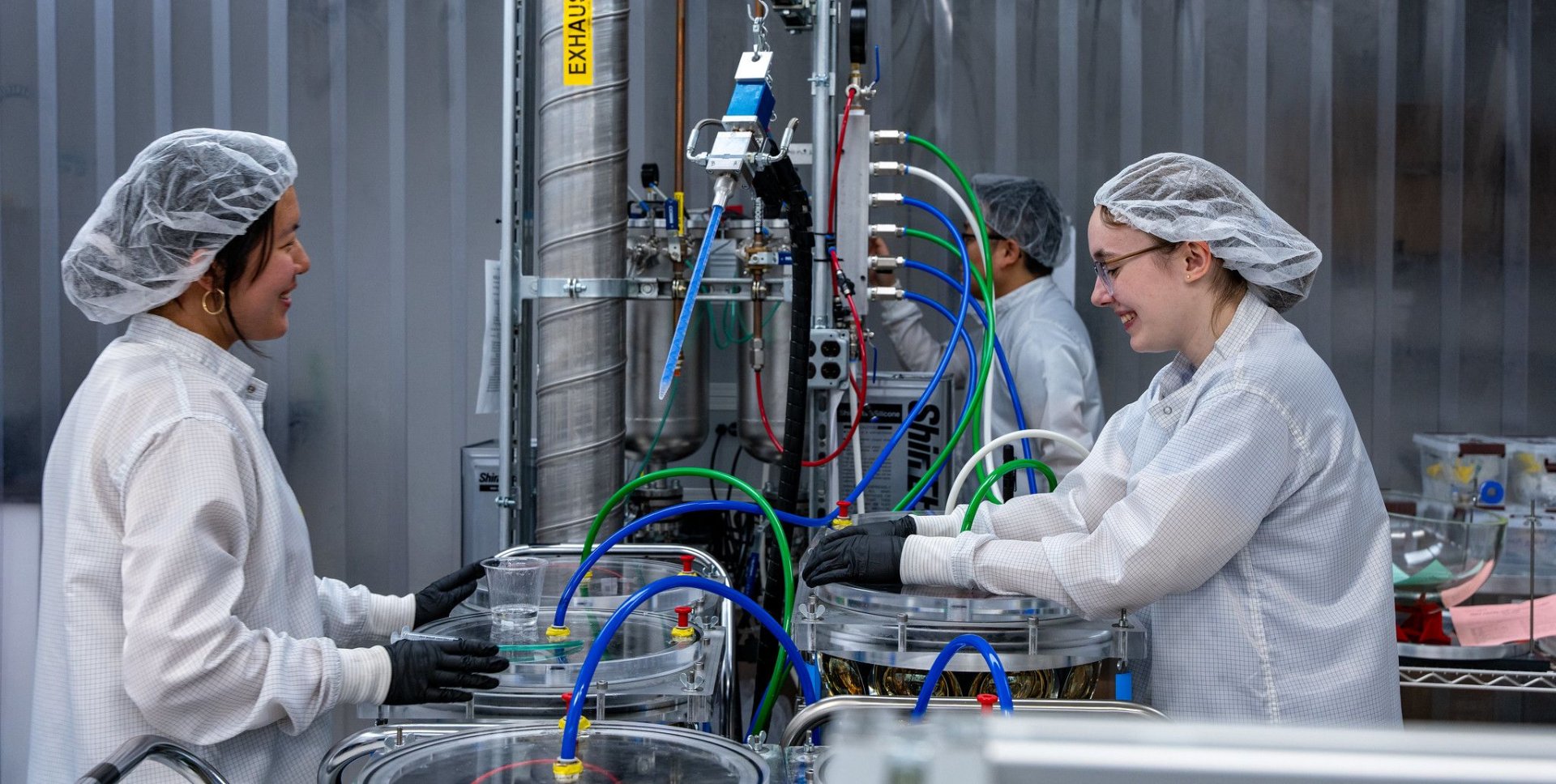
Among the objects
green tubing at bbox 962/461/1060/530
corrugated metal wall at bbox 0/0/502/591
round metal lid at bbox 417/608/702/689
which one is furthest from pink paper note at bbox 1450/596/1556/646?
corrugated metal wall at bbox 0/0/502/591

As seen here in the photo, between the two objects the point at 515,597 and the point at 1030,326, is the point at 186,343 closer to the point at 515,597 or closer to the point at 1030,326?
the point at 515,597

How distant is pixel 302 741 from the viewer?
52.9 inches

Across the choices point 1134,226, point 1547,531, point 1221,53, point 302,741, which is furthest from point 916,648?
point 1221,53

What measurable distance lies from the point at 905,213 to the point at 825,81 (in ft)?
3.64

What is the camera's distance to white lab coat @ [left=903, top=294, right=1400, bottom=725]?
131cm

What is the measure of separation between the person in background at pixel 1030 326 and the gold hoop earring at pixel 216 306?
60.5 inches

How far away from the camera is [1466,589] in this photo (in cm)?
209

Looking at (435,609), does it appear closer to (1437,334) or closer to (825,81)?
(825,81)

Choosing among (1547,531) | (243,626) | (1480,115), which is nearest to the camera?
(243,626)

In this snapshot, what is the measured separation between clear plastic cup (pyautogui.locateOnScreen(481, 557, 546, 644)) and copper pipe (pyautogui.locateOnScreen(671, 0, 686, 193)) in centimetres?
156

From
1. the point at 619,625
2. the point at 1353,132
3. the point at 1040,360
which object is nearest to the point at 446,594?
the point at 619,625

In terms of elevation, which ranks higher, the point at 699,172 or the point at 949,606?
the point at 699,172

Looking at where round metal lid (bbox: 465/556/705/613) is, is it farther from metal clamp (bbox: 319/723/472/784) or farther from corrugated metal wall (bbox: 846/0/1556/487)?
corrugated metal wall (bbox: 846/0/1556/487)

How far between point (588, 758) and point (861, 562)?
1.78 ft
